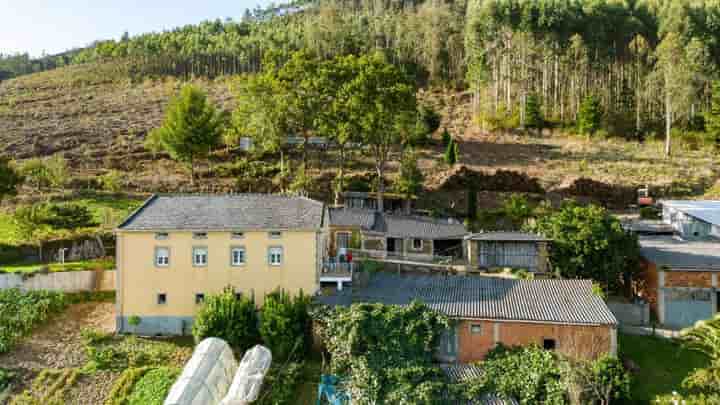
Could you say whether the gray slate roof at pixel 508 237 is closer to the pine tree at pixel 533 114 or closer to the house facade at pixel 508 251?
the house facade at pixel 508 251

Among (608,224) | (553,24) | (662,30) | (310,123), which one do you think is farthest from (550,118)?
(608,224)

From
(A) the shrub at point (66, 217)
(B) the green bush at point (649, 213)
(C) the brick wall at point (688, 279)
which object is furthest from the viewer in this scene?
(B) the green bush at point (649, 213)

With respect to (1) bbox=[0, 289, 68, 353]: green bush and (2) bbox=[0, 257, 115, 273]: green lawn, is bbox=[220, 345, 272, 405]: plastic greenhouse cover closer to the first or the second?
(1) bbox=[0, 289, 68, 353]: green bush

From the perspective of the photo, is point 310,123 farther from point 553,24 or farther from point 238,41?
point 238,41

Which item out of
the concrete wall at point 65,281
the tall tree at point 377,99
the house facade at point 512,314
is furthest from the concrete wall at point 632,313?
the concrete wall at point 65,281

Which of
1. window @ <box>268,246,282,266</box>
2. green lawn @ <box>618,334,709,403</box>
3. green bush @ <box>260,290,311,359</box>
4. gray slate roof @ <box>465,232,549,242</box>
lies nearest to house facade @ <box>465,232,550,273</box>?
gray slate roof @ <box>465,232,549,242</box>
